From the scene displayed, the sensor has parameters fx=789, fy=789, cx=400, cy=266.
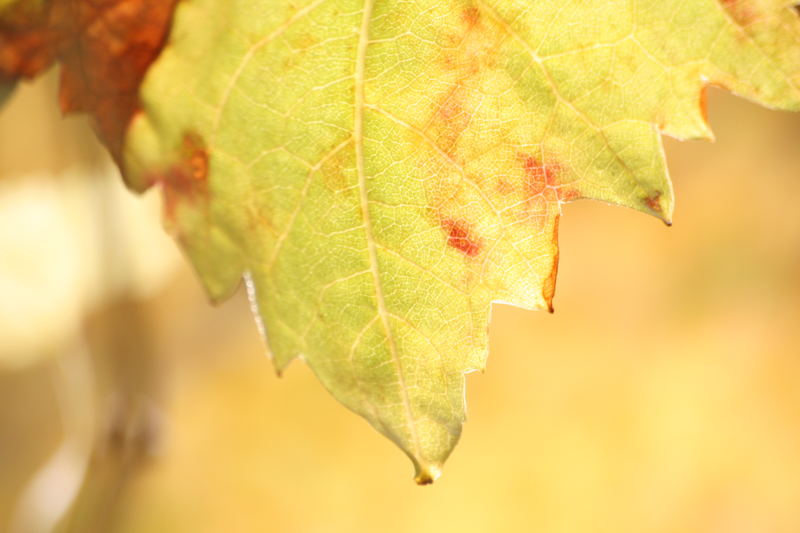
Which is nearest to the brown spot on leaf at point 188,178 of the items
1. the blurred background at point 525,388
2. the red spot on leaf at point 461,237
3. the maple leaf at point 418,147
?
the maple leaf at point 418,147

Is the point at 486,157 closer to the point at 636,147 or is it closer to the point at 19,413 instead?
the point at 636,147

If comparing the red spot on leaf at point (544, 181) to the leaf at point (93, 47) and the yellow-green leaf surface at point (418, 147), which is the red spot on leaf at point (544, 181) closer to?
the yellow-green leaf surface at point (418, 147)

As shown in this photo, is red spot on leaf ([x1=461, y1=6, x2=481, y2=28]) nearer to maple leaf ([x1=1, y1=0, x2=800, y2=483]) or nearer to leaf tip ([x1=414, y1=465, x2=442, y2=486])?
maple leaf ([x1=1, y1=0, x2=800, y2=483])

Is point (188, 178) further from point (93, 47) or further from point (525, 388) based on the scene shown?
point (525, 388)

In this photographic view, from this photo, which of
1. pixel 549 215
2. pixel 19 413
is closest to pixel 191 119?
pixel 549 215

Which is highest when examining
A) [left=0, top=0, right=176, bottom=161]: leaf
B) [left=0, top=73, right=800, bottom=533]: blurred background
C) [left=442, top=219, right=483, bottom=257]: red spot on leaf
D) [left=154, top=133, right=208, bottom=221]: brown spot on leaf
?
[left=0, top=0, right=176, bottom=161]: leaf

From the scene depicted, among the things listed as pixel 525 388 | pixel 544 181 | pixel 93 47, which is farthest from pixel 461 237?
pixel 525 388

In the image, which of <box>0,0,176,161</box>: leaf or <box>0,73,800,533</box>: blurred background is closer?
<box>0,0,176,161</box>: leaf

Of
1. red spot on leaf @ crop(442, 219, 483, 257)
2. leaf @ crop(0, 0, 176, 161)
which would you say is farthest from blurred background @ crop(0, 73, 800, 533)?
red spot on leaf @ crop(442, 219, 483, 257)
